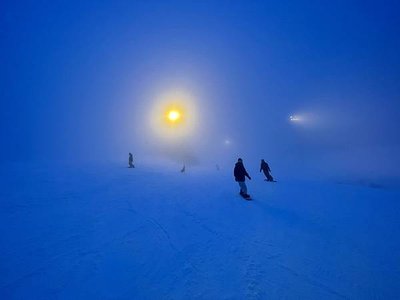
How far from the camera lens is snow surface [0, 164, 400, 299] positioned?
Answer: 4.75 metres

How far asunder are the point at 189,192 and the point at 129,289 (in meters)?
8.85

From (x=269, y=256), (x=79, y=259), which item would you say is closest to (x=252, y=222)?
(x=269, y=256)

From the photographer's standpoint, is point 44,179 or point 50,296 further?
point 44,179

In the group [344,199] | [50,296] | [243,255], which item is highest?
[344,199]

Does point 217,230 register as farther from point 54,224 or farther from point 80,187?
point 80,187

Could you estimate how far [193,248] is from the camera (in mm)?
6461

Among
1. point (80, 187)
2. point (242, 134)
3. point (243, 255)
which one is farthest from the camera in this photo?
point (242, 134)

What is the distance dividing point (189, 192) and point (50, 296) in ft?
31.0

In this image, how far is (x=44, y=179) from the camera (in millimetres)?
15117

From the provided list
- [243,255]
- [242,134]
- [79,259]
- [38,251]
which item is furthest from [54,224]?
[242,134]

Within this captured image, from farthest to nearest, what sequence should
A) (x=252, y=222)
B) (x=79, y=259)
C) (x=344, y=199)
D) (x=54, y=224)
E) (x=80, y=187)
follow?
(x=80, y=187), (x=344, y=199), (x=252, y=222), (x=54, y=224), (x=79, y=259)

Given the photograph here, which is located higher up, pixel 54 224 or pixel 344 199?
pixel 344 199

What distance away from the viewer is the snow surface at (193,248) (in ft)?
15.6

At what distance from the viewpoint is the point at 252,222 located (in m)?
8.59
